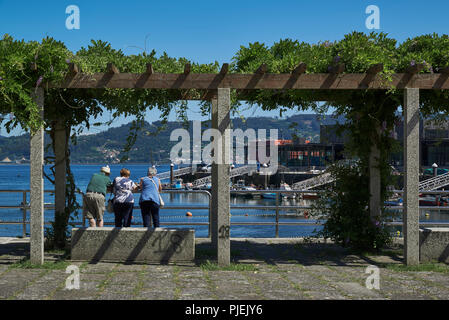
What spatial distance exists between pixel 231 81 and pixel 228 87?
97 millimetres

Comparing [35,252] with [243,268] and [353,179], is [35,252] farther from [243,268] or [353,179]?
[353,179]

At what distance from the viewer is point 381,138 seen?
346 inches

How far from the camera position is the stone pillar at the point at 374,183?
8820mm

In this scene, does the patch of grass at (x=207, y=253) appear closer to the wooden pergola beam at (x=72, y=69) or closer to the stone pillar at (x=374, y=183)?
the stone pillar at (x=374, y=183)

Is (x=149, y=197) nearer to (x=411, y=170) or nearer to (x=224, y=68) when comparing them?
(x=224, y=68)

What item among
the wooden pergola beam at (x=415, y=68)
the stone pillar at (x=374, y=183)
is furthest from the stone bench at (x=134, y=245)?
the wooden pergola beam at (x=415, y=68)

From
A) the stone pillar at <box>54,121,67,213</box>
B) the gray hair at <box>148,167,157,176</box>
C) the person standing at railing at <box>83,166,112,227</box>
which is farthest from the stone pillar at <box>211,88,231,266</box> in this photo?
the stone pillar at <box>54,121,67,213</box>

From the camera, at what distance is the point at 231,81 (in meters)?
7.60

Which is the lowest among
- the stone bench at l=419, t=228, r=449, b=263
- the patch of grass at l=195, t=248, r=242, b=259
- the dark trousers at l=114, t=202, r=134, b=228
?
the patch of grass at l=195, t=248, r=242, b=259

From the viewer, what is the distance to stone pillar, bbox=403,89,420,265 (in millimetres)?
7645

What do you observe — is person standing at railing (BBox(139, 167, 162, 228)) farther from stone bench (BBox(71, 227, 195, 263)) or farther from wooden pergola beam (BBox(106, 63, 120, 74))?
wooden pergola beam (BBox(106, 63, 120, 74))

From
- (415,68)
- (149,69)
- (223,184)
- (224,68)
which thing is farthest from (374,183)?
(149,69)
